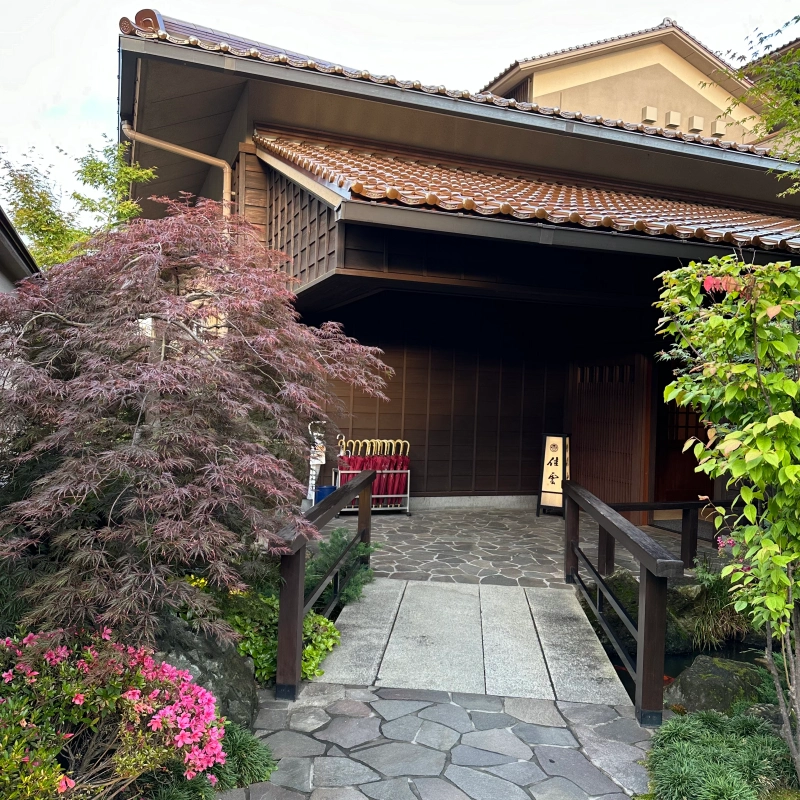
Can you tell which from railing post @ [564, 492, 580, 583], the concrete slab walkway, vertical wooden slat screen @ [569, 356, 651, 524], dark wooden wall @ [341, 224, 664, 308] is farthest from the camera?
vertical wooden slat screen @ [569, 356, 651, 524]

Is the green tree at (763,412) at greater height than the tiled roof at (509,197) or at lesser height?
lesser

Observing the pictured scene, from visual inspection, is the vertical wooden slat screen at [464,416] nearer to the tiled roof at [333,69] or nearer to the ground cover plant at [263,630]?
the tiled roof at [333,69]

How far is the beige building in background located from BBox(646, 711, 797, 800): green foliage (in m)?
12.5

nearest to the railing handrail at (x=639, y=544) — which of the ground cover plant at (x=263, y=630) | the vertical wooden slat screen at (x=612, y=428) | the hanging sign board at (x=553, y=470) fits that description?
the ground cover plant at (x=263, y=630)

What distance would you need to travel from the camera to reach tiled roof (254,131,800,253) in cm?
495

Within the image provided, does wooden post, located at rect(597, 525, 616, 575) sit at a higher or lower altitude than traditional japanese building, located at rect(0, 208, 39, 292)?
lower

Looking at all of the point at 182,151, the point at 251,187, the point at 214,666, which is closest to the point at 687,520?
the point at 214,666

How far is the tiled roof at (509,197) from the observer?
4.95 metres

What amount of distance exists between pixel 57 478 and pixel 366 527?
3923 mm

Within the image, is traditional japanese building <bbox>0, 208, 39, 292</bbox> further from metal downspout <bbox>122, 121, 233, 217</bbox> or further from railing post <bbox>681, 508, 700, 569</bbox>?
railing post <bbox>681, 508, 700, 569</bbox>

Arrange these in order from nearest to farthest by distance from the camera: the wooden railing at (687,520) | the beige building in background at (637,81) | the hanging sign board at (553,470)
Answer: the wooden railing at (687,520) < the hanging sign board at (553,470) < the beige building in background at (637,81)

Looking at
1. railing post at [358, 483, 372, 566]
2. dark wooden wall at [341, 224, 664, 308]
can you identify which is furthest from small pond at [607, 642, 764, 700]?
dark wooden wall at [341, 224, 664, 308]

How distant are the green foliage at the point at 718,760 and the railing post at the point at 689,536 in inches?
125

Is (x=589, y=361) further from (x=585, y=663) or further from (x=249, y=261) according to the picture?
(x=249, y=261)
